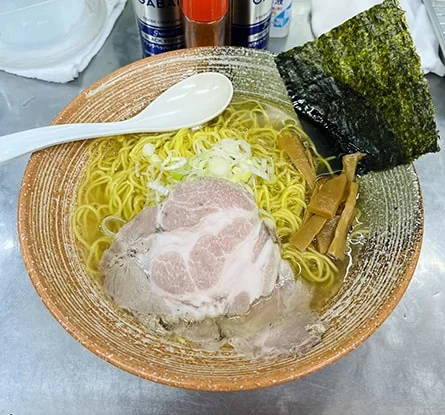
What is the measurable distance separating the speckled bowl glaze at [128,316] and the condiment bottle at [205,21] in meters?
0.04

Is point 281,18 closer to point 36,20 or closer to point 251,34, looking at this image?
point 251,34

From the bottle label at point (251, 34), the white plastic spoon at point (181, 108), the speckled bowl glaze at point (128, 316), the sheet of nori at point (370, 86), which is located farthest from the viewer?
the bottle label at point (251, 34)

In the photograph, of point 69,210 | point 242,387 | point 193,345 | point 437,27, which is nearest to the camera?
point 242,387

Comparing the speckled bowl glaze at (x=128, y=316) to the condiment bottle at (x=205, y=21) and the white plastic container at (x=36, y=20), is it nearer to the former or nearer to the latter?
the condiment bottle at (x=205, y=21)

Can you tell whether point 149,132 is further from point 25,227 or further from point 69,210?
point 25,227

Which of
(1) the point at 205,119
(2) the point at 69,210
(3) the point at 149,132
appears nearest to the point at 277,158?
(1) the point at 205,119

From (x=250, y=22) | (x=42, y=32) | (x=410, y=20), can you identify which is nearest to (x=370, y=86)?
(x=250, y=22)

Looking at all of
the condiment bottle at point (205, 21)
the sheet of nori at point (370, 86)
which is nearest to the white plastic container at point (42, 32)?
the condiment bottle at point (205, 21)

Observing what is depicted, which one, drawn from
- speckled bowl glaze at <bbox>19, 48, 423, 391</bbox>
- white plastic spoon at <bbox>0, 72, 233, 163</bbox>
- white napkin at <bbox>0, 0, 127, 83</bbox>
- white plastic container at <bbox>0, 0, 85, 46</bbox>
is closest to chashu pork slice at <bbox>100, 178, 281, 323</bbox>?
speckled bowl glaze at <bbox>19, 48, 423, 391</bbox>

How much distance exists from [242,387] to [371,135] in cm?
62

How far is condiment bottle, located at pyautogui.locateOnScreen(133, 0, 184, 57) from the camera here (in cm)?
124

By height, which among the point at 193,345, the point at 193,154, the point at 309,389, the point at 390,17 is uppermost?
the point at 390,17

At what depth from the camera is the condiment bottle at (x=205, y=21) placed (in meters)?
1.08

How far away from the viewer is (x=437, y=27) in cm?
155
